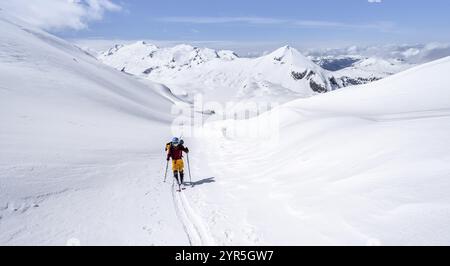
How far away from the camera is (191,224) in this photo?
8773 mm

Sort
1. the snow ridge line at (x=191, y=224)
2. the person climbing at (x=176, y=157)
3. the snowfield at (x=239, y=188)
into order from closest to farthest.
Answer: the snowfield at (x=239, y=188) → the snow ridge line at (x=191, y=224) → the person climbing at (x=176, y=157)

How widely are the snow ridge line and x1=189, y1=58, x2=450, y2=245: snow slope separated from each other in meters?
0.31

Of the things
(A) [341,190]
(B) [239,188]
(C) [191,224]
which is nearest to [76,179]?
(C) [191,224]

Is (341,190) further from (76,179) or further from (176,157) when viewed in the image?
(76,179)

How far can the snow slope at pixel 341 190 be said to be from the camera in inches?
272

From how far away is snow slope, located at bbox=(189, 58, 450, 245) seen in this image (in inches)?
272

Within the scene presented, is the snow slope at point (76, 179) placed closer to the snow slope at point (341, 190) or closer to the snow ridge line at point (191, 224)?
the snow ridge line at point (191, 224)

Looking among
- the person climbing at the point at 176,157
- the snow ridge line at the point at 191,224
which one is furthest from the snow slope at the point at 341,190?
the person climbing at the point at 176,157

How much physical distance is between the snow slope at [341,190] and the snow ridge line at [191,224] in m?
0.31

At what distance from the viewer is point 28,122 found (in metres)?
18.7

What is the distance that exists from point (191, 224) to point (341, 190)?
454 cm
